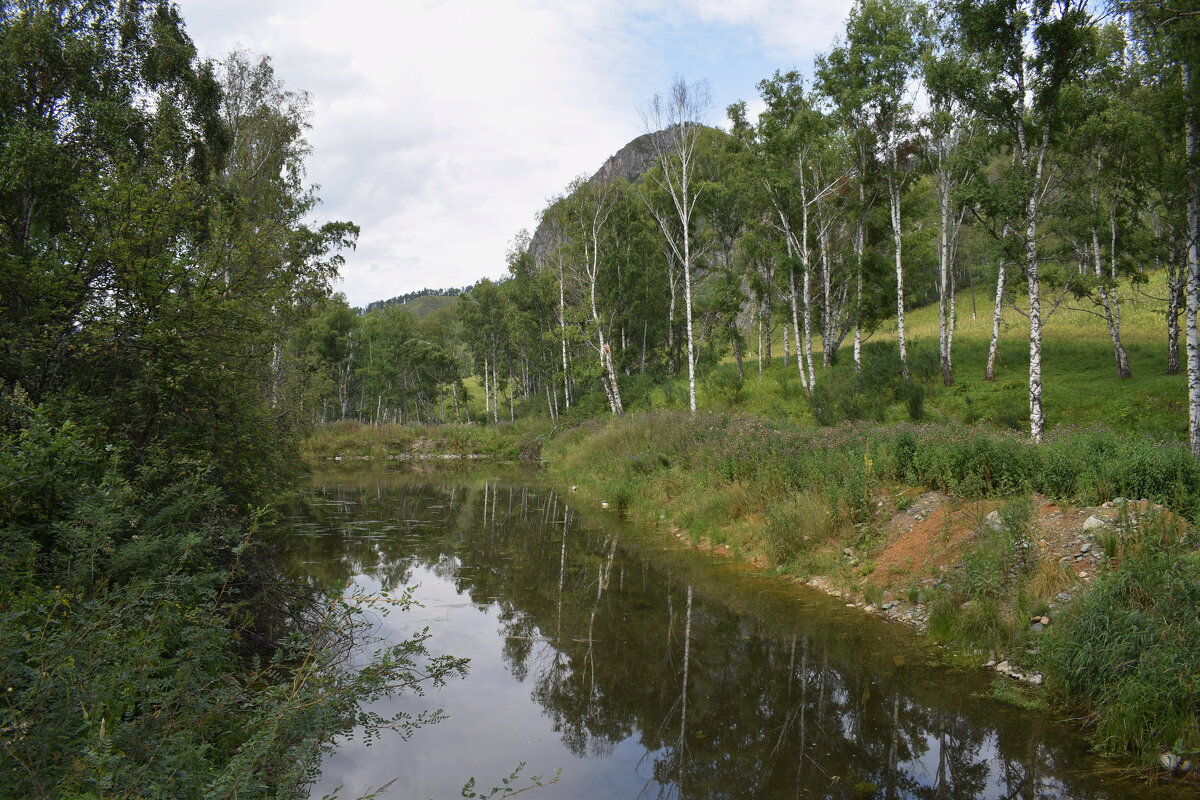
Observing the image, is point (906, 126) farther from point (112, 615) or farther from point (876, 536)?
point (112, 615)

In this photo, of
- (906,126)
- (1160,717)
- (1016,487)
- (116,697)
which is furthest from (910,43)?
(116,697)

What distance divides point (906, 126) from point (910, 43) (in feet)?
9.06

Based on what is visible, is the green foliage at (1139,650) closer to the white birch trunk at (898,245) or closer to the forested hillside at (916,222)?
the forested hillside at (916,222)

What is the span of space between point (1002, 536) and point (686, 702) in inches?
181

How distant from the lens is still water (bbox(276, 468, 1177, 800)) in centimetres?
498

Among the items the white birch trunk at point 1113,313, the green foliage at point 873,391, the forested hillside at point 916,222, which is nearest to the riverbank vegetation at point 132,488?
the forested hillside at point 916,222

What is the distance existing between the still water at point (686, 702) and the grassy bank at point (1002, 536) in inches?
19.8

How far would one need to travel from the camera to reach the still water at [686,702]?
16.3 feet

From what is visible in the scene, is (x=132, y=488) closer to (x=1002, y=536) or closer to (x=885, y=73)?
(x=1002, y=536)

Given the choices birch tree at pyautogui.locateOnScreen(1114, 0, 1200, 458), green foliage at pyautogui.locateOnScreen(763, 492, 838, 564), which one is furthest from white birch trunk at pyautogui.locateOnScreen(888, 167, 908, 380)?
green foliage at pyautogui.locateOnScreen(763, 492, 838, 564)

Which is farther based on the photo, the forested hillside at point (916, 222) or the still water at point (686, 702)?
the forested hillside at point (916, 222)

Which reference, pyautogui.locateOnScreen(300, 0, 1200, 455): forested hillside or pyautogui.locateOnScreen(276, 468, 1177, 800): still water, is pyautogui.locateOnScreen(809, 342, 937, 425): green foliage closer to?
pyautogui.locateOnScreen(300, 0, 1200, 455): forested hillside

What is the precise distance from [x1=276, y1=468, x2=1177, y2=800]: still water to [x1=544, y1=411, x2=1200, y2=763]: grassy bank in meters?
0.50

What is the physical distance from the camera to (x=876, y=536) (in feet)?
33.8
